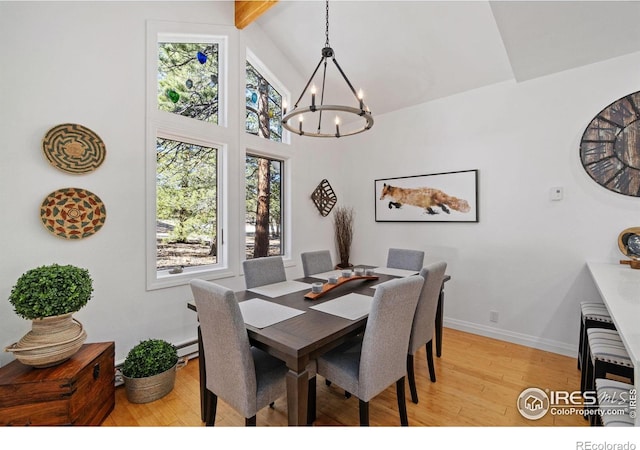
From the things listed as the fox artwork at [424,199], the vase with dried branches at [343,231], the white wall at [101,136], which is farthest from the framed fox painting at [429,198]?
the white wall at [101,136]

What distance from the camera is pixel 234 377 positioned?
1.49 metres

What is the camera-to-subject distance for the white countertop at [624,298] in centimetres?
107

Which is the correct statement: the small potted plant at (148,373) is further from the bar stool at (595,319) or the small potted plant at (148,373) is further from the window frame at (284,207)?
the bar stool at (595,319)

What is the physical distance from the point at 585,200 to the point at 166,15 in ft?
13.7

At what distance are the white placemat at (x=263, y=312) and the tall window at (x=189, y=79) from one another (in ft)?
6.72

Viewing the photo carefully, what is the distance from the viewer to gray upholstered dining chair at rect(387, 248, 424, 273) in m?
3.09

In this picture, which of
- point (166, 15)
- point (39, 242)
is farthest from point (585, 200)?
point (39, 242)

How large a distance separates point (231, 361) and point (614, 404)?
1.76 meters

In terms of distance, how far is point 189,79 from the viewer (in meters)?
2.96

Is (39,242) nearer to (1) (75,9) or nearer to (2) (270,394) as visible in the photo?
(1) (75,9)

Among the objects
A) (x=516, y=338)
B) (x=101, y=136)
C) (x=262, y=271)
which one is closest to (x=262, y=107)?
(x=101, y=136)

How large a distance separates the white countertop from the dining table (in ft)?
3.56

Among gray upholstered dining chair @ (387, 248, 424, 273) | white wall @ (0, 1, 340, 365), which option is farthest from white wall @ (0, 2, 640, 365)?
gray upholstered dining chair @ (387, 248, 424, 273)

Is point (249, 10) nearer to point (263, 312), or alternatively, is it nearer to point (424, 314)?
point (263, 312)
